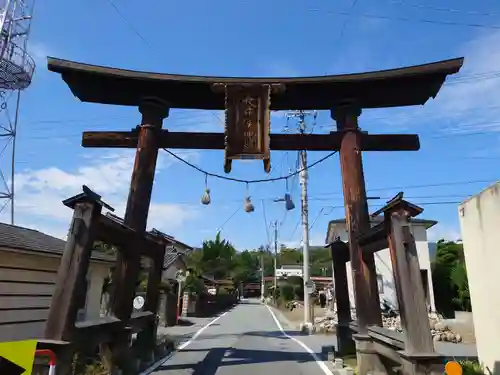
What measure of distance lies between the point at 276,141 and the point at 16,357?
7287mm

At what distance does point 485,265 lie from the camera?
775cm

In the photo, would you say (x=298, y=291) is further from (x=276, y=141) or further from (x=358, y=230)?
(x=358, y=230)

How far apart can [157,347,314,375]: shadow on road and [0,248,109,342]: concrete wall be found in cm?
448

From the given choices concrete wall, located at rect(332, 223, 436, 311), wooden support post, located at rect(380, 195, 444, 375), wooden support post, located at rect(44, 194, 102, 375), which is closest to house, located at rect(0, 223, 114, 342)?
wooden support post, located at rect(44, 194, 102, 375)

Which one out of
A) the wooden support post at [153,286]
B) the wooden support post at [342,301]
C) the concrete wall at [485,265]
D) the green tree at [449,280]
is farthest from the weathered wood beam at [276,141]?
the green tree at [449,280]

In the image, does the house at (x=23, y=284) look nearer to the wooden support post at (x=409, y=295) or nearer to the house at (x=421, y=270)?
the wooden support post at (x=409, y=295)

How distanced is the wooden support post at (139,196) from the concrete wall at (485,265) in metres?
7.34

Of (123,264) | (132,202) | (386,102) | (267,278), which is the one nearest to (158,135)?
(132,202)

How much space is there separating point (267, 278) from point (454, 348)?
80.9m

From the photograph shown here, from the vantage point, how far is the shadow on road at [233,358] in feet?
29.0

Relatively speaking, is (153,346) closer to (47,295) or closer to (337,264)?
(47,295)

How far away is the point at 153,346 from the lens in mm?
9578

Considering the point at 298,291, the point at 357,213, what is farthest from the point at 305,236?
the point at 298,291

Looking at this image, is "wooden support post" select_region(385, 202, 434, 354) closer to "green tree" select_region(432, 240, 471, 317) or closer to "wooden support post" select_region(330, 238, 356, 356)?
"wooden support post" select_region(330, 238, 356, 356)
